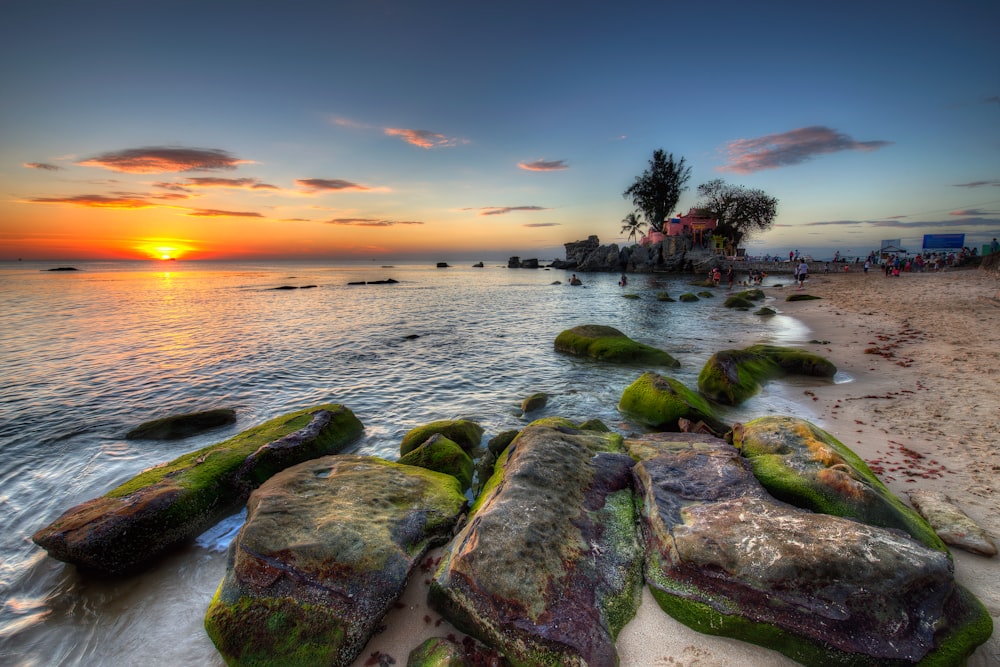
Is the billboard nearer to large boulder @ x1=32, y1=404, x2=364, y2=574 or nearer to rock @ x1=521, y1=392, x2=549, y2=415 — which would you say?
rock @ x1=521, y1=392, x2=549, y2=415

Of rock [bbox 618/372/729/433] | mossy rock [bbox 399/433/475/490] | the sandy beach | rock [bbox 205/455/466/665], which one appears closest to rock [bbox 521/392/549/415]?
rock [bbox 618/372/729/433]

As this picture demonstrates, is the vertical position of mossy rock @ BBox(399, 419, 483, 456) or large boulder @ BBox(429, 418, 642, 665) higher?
large boulder @ BBox(429, 418, 642, 665)

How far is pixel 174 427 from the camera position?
946 cm

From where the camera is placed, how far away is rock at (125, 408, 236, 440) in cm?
936

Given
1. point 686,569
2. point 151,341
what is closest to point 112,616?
point 686,569

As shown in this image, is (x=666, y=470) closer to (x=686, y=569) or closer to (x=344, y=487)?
(x=686, y=569)

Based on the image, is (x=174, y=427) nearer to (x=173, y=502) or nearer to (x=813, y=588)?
(x=173, y=502)

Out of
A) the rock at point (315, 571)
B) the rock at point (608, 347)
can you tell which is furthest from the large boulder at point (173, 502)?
the rock at point (608, 347)

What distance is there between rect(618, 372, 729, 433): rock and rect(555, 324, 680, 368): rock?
486 centimetres

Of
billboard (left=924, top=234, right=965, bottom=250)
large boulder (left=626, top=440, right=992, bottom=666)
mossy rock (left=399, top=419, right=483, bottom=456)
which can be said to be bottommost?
mossy rock (left=399, top=419, right=483, bottom=456)

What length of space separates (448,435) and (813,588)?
604 centimetres

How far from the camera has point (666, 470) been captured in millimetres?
5301

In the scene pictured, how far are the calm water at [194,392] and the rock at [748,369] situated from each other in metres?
0.53

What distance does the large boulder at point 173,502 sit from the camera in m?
4.89
